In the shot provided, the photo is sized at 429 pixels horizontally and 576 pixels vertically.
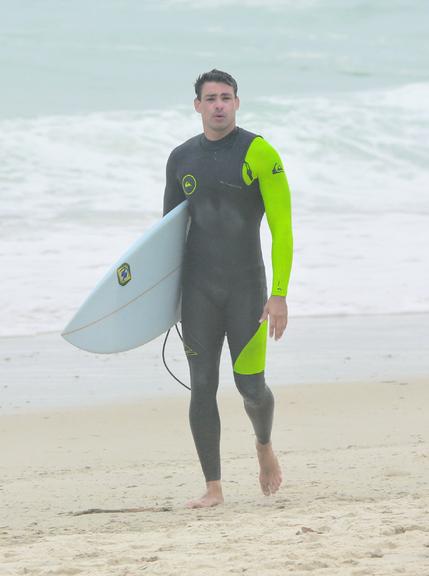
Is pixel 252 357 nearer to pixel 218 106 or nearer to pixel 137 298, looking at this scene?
pixel 137 298

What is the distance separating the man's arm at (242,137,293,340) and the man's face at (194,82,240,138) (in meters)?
0.17

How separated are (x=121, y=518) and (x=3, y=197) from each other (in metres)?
9.21

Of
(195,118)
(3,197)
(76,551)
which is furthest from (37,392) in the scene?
(195,118)

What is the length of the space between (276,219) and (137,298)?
708 millimetres

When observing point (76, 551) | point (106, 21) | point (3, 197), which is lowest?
point (76, 551)

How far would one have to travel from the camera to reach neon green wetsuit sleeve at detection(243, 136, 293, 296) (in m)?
4.18

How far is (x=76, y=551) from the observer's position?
350 centimetres

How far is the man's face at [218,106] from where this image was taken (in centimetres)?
427

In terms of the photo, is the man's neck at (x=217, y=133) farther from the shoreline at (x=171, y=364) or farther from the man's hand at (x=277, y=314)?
the shoreline at (x=171, y=364)

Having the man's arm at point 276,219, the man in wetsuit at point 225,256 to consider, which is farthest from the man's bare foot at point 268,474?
the man's arm at point 276,219

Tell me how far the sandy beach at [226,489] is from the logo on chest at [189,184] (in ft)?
3.93

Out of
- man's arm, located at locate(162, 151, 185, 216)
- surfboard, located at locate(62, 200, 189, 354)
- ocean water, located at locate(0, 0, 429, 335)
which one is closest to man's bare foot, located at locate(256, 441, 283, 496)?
surfboard, located at locate(62, 200, 189, 354)

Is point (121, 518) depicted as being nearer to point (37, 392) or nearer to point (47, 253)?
point (37, 392)

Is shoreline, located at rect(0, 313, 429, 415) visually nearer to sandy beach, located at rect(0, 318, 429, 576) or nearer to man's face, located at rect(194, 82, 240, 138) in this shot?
sandy beach, located at rect(0, 318, 429, 576)
